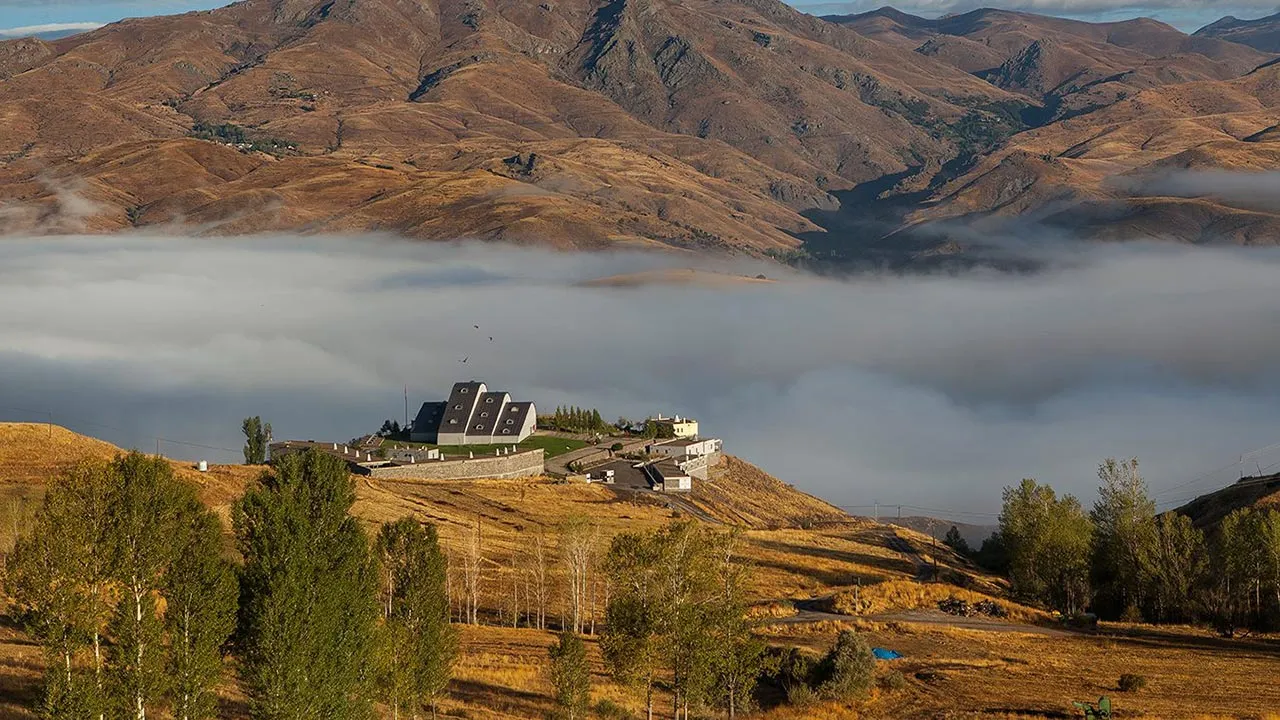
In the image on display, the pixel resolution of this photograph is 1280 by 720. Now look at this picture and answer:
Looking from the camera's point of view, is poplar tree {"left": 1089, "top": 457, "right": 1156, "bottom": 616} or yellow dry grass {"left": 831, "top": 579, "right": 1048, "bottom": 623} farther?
poplar tree {"left": 1089, "top": 457, "right": 1156, "bottom": 616}

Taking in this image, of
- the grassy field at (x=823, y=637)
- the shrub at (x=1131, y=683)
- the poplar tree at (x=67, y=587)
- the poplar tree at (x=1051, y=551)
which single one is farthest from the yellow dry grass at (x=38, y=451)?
the poplar tree at (x=1051, y=551)

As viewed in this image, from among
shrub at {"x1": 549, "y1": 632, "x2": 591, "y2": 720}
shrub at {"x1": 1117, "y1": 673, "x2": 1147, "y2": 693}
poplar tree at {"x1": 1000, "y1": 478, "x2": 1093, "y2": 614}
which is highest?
poplar tree at {"x1": 1000, "y1": 478, "x2": 1093, "y2": 614}

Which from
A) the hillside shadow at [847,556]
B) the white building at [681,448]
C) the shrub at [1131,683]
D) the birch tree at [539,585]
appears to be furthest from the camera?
the white building at [681,448]

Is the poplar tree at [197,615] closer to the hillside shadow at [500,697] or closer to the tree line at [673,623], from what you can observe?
the tree line at [673,623]

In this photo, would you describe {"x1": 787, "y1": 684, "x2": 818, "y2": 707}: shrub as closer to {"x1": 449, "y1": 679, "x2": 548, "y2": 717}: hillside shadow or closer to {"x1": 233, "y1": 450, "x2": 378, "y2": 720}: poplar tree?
{"x1": 449, "y1": 679, "x2": 548, "y2": 717}: hillside shadow

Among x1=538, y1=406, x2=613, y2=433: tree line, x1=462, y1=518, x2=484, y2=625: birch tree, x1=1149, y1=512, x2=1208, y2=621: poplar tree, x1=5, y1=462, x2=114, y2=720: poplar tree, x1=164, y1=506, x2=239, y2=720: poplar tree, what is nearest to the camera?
x1=5, y1=462, x2=114, y2=720: poplar tree

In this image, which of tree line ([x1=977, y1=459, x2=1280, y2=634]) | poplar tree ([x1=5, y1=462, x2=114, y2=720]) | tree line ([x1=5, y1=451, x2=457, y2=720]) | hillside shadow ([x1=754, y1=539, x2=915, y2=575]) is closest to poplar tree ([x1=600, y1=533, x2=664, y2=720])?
tree line ([x1=5, y1=451, x2=457, y2=720])

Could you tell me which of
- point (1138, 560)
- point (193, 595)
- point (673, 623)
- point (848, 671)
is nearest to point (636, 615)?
point (673, 623)
